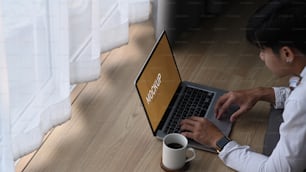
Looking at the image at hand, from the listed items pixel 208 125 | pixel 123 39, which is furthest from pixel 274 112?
pixel 123 39

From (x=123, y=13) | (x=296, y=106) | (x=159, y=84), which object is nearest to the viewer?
(x=296, y=106)

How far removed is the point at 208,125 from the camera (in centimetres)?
128

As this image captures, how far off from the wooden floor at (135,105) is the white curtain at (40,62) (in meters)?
0.04

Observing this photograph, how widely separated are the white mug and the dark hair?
248 mm

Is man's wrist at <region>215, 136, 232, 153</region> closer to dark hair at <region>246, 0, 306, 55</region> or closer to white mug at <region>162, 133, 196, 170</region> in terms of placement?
white mug at <region>162, 133, 196, 170</region>

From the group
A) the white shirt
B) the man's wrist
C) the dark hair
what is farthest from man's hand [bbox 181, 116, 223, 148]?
the dark hair

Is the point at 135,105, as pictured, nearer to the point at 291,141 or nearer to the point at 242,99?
the point at 242,99

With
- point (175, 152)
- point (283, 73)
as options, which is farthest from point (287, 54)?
point (175, 152)

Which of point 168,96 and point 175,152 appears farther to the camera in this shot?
point 168,96

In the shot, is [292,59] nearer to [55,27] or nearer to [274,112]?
[274,112]

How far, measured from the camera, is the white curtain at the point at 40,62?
113cm

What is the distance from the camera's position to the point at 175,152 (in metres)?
1.22

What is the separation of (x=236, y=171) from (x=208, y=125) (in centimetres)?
11

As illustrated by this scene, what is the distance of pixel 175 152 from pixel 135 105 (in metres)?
0.23
